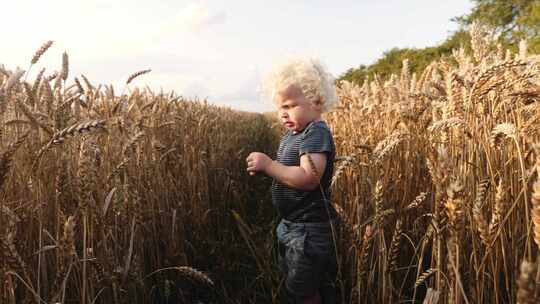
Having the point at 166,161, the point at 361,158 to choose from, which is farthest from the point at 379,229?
the point at 166,161

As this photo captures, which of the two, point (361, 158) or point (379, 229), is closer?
point (379, 229)

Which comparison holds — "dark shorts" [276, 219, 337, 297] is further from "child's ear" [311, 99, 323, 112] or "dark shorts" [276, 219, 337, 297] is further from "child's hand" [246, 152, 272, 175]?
"child's ear" [311, 99, 323, 112]

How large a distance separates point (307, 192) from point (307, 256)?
0.81ft

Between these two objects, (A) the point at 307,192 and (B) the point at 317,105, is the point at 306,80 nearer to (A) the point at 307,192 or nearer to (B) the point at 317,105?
(B) the point at 317,105

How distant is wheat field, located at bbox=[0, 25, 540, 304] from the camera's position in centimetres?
103

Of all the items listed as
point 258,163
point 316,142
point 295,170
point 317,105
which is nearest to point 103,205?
point 258,163

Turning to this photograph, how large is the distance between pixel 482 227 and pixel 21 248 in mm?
1286

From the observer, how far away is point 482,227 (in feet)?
2.61

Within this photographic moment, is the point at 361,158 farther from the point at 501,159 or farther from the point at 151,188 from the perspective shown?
the point at 151,188

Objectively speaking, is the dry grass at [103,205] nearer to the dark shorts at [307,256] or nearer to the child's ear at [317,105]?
the dark shorts at [307,256]

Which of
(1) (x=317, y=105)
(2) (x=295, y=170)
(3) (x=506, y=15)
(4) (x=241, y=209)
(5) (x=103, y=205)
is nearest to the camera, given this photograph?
(5) (x=103, y=205)

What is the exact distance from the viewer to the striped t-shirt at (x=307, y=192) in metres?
1.61

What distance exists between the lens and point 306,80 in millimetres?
1638

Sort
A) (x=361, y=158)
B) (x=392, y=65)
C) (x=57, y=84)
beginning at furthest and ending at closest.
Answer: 1. (x=392, y=65)
2. (x=361, y=158)
3. (x=57, y=84)
